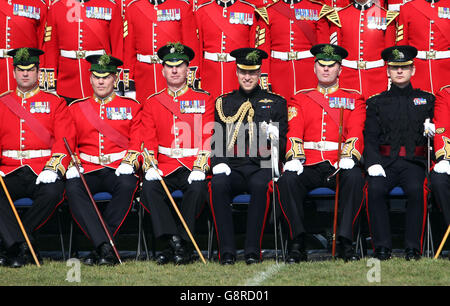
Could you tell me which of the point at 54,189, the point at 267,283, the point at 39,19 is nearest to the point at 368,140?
the point at 267,283

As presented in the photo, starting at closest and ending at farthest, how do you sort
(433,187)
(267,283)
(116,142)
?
(267,283), (433,187), (116,142)

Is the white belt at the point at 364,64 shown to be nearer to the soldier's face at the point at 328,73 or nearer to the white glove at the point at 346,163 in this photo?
the soldier's face at the point at 328,73

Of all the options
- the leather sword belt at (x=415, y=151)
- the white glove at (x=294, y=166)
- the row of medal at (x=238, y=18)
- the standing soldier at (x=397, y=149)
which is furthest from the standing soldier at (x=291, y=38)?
the white glove at (x=294, y=166)

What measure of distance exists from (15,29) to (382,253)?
171 inches

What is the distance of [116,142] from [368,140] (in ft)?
7.35

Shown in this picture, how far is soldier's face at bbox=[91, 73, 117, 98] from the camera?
28.8ft

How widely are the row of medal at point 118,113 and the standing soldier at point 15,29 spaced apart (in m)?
1.54

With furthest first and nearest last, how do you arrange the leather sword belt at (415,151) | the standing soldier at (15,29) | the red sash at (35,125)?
the standing soldier at (15,29) < the red sash at (35,125) < the leather sword belt at (415,151)

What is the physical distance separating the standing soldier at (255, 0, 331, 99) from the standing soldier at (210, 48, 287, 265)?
126 centimetres

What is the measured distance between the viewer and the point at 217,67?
32.3ft

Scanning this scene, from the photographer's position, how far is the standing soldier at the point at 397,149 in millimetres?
8000

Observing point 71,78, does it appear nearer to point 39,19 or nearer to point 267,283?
point 39,19

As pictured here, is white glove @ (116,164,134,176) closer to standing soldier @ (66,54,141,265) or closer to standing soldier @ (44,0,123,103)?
standing soldier @ (66,54,141,265)

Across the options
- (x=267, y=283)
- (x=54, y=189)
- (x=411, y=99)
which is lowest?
(x=267, y=283)
